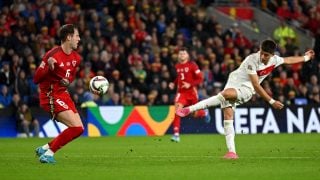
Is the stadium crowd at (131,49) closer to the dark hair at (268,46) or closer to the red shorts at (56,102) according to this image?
the red shorts at (56,102)

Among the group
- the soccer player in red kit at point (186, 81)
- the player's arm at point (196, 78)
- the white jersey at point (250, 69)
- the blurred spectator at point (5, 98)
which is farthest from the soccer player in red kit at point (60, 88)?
the blurred spectator at point (5, 98)

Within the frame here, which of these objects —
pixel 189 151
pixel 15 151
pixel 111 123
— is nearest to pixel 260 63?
pixel 189 151

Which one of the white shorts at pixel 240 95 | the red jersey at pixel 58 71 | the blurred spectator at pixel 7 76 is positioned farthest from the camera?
the blurred spectator at pixel 7 76

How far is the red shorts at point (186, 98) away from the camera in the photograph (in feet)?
76.2

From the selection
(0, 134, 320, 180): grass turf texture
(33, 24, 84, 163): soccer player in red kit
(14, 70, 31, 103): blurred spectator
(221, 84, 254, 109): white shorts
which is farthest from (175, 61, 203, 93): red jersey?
(33, 24, 84, 163): soccer player in red kit

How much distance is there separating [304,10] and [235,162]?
2232 centimetres

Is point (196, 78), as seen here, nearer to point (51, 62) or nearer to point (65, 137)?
point (65, 137)

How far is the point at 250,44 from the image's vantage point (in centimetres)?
3284

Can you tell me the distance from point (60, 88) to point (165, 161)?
2148 millimetres

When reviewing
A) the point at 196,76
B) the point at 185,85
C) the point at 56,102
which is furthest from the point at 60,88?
the point at 196,76

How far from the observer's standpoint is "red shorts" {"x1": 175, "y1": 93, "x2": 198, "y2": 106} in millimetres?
23219

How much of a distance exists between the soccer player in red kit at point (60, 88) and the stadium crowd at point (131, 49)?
37.3 feet

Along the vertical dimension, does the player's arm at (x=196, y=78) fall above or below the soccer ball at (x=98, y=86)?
below

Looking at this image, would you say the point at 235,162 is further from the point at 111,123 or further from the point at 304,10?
the point at 304,10
